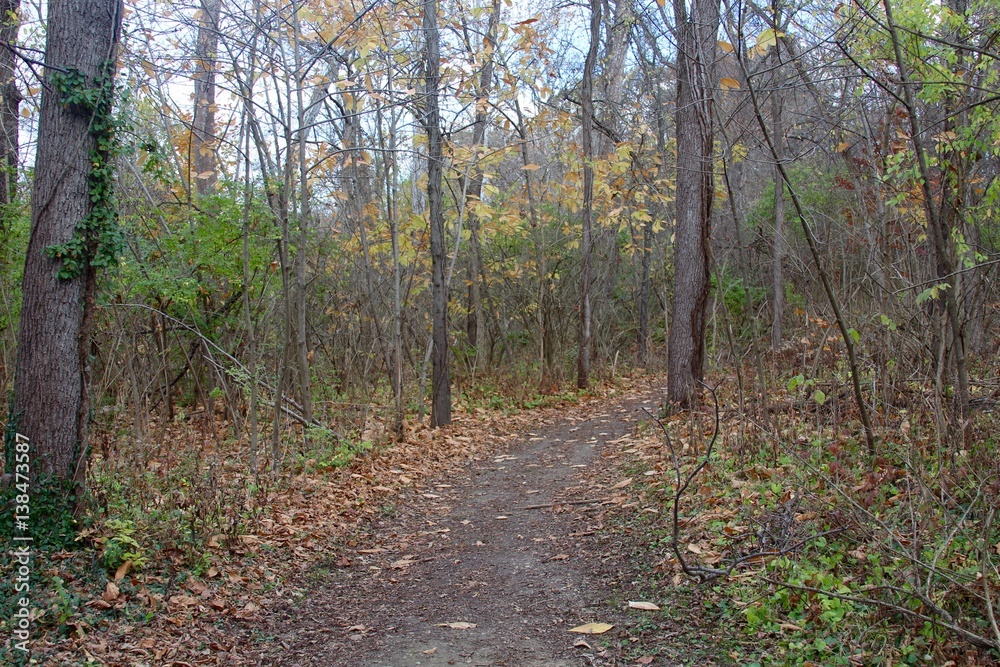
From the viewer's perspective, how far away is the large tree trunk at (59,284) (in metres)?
4.98

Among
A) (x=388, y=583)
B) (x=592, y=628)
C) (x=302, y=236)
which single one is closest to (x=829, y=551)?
(x=592, y=628)

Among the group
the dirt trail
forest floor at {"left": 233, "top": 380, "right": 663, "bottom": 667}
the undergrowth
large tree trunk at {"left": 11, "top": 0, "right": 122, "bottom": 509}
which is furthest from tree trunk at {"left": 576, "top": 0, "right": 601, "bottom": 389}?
large tree trunk at {"left": 11, "top": 0, "right": 122, "bottom": 509}

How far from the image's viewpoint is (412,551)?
613 centimetres

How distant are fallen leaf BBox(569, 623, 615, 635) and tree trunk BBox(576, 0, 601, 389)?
9.58m

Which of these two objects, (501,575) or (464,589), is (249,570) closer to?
(464,589)

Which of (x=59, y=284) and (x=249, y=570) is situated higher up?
A: (x=59, y=284)

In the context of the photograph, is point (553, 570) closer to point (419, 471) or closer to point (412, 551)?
point (412, 551)

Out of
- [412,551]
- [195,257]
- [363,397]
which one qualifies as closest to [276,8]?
[195,257]

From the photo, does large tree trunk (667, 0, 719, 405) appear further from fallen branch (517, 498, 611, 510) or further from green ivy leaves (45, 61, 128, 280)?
green ivy leaves (45, 61, 128, 280)

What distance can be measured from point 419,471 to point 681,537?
4.12 m

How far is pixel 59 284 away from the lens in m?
5.02

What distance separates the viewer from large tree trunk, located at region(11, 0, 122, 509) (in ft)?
16.4

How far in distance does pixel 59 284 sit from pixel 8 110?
5924 millimetres

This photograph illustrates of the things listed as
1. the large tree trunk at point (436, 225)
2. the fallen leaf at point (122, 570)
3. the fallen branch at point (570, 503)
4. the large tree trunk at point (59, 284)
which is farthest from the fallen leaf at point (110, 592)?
the large tree trunk at point (436, 225)
